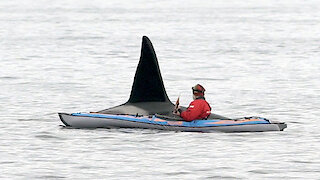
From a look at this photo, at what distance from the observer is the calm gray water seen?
2681 cm

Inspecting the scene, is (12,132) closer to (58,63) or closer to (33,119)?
(33,119)

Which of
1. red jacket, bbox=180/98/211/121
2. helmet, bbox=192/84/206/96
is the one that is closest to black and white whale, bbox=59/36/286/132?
red jacket, bbox=180/98/211/121

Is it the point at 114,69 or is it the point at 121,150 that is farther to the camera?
the point at 114,69

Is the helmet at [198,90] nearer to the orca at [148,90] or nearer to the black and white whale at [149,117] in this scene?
the black and white whale at [149,117]

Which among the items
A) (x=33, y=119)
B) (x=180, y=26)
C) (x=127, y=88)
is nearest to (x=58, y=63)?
(x=127, y=88)

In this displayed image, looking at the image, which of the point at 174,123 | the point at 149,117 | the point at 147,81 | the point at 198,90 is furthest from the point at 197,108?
the point at 147,81

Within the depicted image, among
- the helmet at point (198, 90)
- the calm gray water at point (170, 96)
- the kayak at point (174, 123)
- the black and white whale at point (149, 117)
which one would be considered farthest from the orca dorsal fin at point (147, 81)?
the helmet at point (198, 90)

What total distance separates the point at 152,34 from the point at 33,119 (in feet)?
250

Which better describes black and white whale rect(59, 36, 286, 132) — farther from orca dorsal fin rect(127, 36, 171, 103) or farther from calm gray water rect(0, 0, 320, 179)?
calm gray water rect(0, 0, 320, 179)

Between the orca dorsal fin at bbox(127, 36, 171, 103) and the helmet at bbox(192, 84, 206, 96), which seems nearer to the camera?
the helmet at bbox(192, 84, 206, 96)

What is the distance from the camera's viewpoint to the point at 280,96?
46.9 m

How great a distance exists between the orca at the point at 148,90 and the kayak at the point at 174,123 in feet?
2.97

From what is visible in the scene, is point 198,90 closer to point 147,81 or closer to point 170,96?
point 147,81

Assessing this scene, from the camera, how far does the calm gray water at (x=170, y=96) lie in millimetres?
26812
